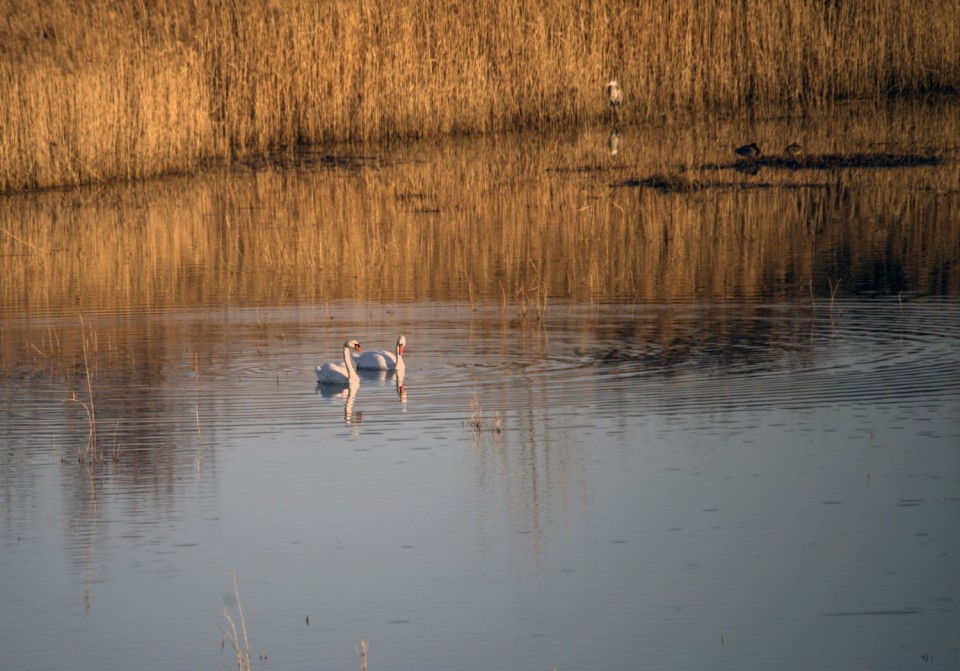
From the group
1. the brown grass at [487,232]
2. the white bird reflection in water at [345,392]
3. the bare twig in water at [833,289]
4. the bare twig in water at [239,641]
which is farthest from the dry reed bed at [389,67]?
the bare twig in water at [239,641]

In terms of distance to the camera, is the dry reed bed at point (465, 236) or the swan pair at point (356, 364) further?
the dry reed bed at point (465, 236)

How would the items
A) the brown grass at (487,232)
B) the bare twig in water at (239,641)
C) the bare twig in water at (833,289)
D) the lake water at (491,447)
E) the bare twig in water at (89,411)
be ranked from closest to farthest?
the bare twig in water at (239,641) → the lake water at (491,447) → the bare twig in water at (89,411) → the bare twig in water at (833,289) → the brown grass at (487,232)

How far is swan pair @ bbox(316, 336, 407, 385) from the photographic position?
1059 cm

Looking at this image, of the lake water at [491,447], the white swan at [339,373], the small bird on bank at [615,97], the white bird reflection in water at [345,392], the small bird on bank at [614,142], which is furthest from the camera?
the small bird on bank at [615,97]

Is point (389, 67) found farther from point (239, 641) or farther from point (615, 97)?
point (239, 641)

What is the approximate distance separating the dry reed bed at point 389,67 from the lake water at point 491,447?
444 cm

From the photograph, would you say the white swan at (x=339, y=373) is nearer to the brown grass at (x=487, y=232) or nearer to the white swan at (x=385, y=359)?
the white swan at (x=385, y=359)

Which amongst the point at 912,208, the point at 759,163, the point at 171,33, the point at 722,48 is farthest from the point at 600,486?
the point at 722,48

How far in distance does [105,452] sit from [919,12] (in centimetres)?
2414

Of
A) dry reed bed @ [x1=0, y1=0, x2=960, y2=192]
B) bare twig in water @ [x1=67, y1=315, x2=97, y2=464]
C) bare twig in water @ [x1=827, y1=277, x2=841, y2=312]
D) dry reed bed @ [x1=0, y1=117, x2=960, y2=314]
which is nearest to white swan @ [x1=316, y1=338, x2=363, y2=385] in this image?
bare twig in water @ [x1=67, y1=315, x2=97, y2=464]

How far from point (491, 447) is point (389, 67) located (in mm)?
18656

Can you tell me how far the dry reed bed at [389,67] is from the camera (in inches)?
882

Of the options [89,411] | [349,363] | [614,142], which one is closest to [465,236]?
[349,363]

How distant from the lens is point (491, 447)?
8.77 meters
